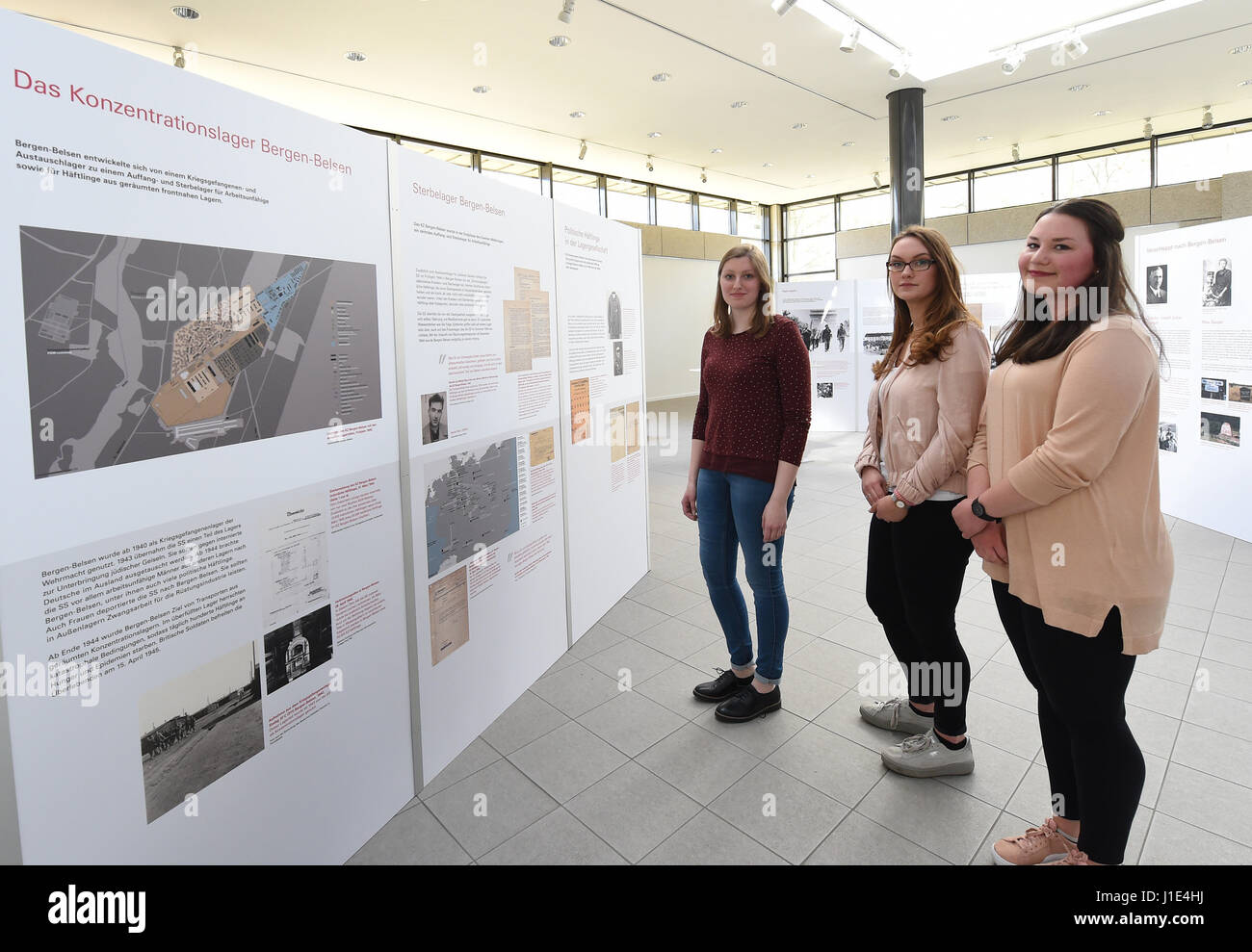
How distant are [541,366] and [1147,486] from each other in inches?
94.4

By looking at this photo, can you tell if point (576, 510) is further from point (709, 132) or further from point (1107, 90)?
point (1107, 90)

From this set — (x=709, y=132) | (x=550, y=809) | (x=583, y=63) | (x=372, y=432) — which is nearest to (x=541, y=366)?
(x=372, y=432)

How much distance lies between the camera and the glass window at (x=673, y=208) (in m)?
15.8

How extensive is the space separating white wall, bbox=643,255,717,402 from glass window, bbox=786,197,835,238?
2630 mm

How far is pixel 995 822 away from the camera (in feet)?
7.52

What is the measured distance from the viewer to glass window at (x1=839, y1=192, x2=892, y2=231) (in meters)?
16.5

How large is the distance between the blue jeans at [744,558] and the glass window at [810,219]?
16.5 m

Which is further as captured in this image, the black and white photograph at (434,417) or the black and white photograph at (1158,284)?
the black and white photograph at (1158,284)

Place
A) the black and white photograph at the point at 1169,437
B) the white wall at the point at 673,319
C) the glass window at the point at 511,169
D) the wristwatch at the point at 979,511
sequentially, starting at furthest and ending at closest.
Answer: the white wall at the point at 673,319
the glass window at the point at 511,169
the black and white photograph at the point at 1169,437
the wristwatch at the point at 979,511

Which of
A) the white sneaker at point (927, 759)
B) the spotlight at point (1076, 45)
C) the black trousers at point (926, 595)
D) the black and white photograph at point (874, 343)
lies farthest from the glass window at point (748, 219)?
the white sneaker at point (927, 759)

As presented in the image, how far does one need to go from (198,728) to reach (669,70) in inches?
342

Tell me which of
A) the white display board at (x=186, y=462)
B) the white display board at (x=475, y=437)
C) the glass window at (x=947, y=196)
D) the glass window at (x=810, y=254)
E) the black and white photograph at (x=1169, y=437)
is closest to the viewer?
the white display board at (x=186, y=462)

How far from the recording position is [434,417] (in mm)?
2537

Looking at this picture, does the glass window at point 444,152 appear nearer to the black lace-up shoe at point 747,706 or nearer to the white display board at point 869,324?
the white display board at point 869,324
